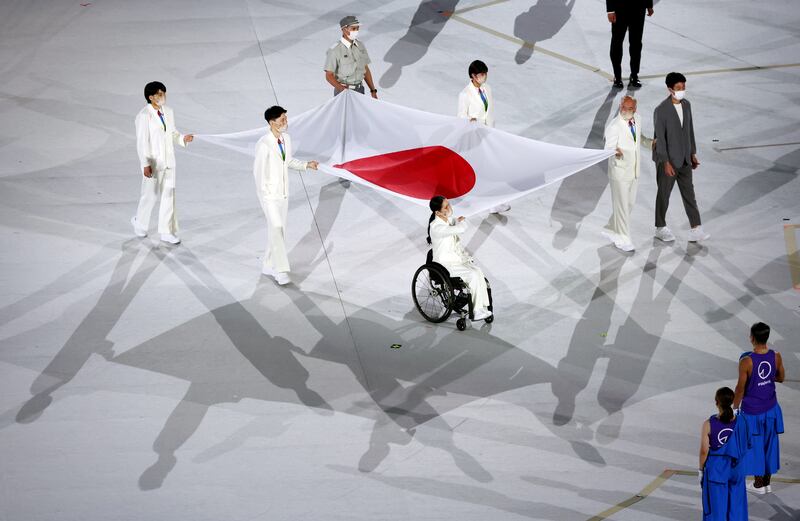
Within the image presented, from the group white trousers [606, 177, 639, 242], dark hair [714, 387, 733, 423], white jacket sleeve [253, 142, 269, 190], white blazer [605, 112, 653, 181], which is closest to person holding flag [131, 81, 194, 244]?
white jacket sleeve [253, 142, 269, 190]

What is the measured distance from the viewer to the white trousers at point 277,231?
1140cm

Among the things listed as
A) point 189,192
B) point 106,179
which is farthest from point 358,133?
point 106,179

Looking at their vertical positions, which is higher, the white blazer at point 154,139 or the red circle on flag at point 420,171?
the white blazer at point 154,139

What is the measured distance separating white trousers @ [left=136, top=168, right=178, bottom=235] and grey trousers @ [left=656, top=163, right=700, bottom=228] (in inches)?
226

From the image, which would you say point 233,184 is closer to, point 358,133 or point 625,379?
point 358,133

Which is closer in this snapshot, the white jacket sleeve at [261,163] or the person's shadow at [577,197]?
the white jacket sleeve at [261,163]

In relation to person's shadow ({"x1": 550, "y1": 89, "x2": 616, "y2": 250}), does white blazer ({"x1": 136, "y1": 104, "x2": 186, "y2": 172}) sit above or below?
above

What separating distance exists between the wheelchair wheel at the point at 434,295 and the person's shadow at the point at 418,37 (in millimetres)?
6115

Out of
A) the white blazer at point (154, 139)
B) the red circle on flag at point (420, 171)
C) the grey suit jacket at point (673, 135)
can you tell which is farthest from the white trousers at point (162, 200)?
the grey suit jacket at point (673, 135)

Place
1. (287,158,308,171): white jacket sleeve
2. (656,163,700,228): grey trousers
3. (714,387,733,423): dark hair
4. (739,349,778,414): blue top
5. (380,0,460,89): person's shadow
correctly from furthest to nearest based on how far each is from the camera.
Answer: (380,0,460,89): person's shadow < (656,163,700,228): grey trousers < (287,158,308,171): white jacket sleeve < (739,349,778,414): blue top < (714,387,733,423): dark hair

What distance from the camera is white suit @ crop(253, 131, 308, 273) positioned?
11.4 m

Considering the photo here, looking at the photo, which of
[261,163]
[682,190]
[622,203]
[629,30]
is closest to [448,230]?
[261,163]

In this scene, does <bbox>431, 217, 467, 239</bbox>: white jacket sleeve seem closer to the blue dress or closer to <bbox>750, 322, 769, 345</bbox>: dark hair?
<bbox>750, 322, 769, 345</bbox>: dark hair

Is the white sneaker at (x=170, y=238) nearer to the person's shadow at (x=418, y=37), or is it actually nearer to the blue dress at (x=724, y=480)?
the person's shadow at (x=418, y=37)
